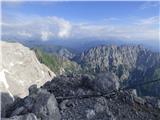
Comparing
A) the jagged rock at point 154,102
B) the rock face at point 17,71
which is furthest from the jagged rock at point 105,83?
the rock face at point 17,71

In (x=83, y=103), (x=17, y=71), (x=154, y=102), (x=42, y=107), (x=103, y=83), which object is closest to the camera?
(x=42, y=107)

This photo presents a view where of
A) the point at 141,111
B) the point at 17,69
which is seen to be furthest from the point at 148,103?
the point at 17,69

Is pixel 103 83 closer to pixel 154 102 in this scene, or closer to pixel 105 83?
pixel 105 83

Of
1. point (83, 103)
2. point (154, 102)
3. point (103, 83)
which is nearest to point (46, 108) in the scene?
point (83, 103)

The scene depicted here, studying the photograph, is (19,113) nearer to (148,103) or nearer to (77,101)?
(77,101)

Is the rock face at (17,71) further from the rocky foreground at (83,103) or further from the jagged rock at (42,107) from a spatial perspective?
the jagged rock at (42,107)

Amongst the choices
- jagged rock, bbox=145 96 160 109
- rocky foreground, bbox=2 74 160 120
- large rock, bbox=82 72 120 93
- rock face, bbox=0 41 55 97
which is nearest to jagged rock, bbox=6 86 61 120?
rocky foreground, bbox=2 74 160 120

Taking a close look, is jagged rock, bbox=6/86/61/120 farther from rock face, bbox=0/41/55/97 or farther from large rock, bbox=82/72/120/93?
rock face, bbox=0/41/55/97
